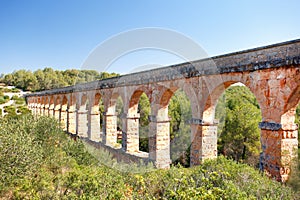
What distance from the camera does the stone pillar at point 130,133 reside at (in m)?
10.9

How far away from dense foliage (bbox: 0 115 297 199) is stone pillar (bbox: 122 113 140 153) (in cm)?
372

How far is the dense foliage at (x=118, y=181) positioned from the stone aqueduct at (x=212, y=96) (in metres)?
1.01

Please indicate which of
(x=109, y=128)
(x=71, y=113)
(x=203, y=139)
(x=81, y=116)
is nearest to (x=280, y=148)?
(x=203, y=139)

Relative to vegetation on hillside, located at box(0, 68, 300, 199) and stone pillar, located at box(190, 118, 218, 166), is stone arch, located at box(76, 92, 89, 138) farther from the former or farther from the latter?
stone pillar, located at box(190, 118, 218, 166)

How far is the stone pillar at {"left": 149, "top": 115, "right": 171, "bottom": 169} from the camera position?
30.6ft

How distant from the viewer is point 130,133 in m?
11.0

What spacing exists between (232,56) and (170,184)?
12.8ft

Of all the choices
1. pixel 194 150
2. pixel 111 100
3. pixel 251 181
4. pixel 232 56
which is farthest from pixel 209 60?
pixel 111 100

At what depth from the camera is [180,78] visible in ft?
26.9

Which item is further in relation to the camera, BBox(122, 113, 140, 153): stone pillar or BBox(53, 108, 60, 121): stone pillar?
BBox(53, 108, 60, 121): stone pillar

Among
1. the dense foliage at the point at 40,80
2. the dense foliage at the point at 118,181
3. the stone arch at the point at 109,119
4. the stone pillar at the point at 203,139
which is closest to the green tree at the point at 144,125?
the stone arch at the point at 109,119

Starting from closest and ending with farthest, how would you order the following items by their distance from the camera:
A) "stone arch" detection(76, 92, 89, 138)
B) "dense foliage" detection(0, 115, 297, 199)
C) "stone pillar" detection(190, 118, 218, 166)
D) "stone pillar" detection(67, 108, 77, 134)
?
1. "dense foliage" detection(0, 115, 297, 199)
2. "stone pillar" detection(190, 118, 218, 166)
3. "stone arch" detection(76, 92, 89, 138)
4. "stone pillar" detection(67, 108, 77, 134)

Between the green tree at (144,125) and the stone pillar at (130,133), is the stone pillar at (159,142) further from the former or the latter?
the green tree at (144,125)

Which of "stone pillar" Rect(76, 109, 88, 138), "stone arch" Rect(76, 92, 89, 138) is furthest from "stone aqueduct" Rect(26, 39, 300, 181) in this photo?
"stone pillar" Rect(76, 109, 88, 138)
